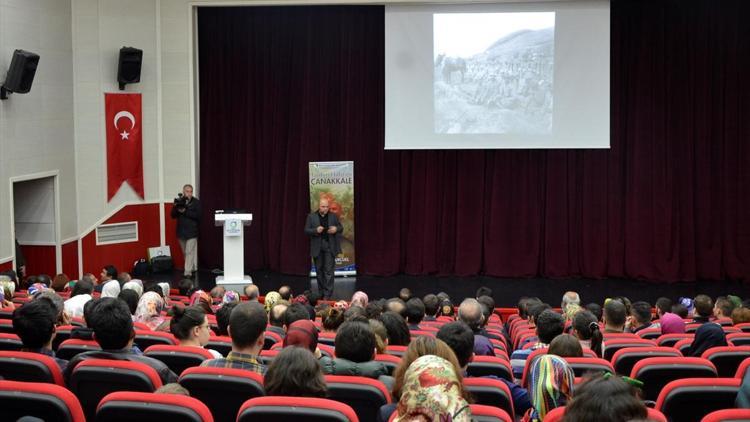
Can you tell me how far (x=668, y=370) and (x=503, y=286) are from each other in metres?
8.34

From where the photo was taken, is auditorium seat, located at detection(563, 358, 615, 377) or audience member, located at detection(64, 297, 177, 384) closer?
audience member, located at detection(64, 297, 177, 384)

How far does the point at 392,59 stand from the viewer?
13.0m

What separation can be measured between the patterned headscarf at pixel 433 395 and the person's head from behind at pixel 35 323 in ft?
7.78

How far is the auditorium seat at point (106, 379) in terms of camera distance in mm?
3754

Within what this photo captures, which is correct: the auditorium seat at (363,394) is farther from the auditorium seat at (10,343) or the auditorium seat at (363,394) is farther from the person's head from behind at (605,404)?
the auditorium seat at (10,343)

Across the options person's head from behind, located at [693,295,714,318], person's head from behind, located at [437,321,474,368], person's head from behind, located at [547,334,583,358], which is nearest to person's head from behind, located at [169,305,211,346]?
person's head from behind, located at [437,321,474,368]

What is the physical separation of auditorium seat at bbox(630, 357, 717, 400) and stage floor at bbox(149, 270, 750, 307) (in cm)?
704

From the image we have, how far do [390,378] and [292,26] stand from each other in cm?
1025

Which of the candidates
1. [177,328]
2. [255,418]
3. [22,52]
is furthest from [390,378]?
[22,52]

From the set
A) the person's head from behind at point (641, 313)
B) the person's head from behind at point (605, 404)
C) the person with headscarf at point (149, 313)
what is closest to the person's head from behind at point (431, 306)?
the person's head from behind at point (641, 313)

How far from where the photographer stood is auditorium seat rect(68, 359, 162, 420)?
3754 millimetres

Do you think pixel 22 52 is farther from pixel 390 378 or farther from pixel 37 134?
pixel 390 378

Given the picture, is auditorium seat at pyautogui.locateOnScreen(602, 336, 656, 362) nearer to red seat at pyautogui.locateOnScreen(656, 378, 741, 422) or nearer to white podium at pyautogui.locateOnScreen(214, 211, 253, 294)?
red seat at pyautogui.locateOnScreen(656, 378, 741, 422)

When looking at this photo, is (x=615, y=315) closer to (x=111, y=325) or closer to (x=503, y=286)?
(x=111, y=325)
